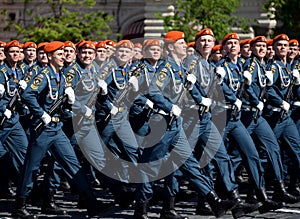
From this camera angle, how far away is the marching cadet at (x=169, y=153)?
1084cm

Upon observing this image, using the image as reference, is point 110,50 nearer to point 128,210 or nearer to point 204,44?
point 204,44

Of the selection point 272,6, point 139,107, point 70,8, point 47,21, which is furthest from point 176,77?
point 70,8

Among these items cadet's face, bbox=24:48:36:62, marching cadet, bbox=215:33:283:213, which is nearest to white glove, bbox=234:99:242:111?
marching cadet, bbox=215:33:283:213

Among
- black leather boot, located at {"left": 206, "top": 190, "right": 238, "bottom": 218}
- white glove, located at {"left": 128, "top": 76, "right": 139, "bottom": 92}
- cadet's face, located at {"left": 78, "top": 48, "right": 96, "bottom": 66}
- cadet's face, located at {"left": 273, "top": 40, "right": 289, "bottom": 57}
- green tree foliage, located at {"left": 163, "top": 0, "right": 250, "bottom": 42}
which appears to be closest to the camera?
black leather boot, located at {"left": 206, "top": 190, "right": 238, "bottom": 218}

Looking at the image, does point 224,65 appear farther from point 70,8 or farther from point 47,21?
point 70,8

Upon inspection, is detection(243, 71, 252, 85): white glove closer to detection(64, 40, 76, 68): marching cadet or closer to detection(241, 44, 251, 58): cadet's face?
detection(241, 44, 251, 58): cadet's face

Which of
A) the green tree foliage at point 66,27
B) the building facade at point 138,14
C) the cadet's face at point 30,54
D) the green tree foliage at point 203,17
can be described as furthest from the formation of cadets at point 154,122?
the building facade at point 138,14

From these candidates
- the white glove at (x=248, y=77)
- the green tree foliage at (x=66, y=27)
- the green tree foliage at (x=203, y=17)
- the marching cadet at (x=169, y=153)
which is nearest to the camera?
the marching cadet at (x=169, y=153)

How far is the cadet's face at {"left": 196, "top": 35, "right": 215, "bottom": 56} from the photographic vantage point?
1154 cm

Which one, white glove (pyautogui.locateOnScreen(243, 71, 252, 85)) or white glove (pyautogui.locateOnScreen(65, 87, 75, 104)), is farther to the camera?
white glove (pyautogui.locateOnScreen(243, 71, 252, 85))

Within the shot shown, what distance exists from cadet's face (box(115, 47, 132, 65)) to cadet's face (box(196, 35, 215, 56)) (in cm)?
110

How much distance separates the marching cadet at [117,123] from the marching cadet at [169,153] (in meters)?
1.03

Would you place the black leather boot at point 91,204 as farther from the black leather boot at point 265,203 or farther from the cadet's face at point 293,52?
the cadet's face at point 293,52

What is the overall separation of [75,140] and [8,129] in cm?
90
